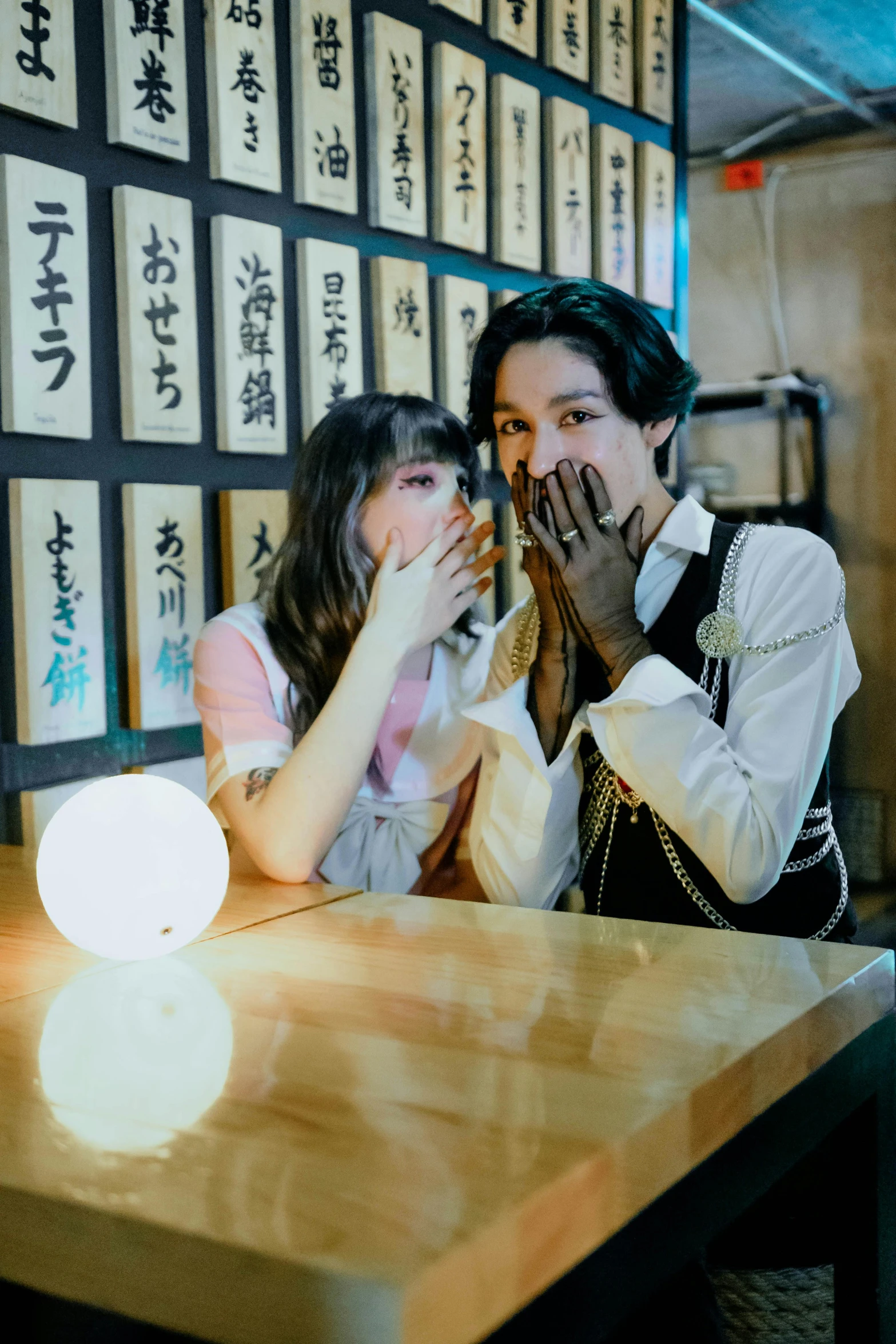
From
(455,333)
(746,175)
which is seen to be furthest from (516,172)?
(746,175)

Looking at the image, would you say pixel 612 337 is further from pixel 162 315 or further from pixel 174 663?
pixel 174 663

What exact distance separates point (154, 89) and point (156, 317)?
0.33m

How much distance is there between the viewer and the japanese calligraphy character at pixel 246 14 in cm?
200

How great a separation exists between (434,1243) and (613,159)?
107 inches

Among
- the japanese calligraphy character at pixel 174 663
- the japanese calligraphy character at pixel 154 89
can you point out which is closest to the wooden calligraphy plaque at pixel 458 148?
the japanese calligraphy character at pixel 154 89

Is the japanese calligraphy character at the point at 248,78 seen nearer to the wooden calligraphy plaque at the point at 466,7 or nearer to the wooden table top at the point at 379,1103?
the wooden calligraphy plaque at the point at 466,7

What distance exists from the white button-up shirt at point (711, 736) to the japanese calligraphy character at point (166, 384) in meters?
0.74

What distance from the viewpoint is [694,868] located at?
1.56 meters

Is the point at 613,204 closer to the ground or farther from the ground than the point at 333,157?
farther from the ground

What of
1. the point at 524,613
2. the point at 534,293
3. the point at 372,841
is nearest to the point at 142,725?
the point at 372,841

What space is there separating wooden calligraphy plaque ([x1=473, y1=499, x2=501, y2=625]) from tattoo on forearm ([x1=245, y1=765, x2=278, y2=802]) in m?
0.91

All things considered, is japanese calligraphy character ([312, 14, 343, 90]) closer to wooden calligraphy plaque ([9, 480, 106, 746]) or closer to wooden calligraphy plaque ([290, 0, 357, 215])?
wooden calligraphy plaque ([290, 0, 357, 215])

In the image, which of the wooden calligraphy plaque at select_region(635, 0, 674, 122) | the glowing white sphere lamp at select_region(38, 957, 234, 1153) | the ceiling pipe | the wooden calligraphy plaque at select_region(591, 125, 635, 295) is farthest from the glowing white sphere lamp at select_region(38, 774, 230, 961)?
the ceiling pipe

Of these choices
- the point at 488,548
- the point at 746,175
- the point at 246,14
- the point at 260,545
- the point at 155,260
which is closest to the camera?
the point at 155,260
